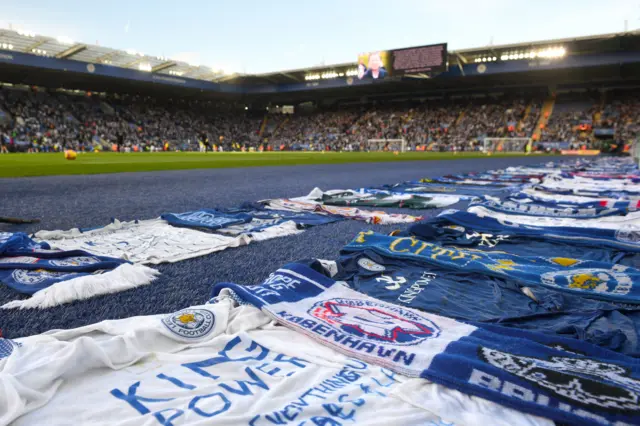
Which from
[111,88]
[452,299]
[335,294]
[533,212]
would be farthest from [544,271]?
Result: [111,88]

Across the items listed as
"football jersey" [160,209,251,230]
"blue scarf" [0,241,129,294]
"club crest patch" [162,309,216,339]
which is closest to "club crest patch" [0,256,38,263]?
"blue scarf" [0,241,129,294]

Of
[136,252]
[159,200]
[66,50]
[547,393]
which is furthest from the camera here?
[66,50]

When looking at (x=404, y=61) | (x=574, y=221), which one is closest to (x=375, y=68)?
(x=404, y=61)

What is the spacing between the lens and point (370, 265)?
77.2 inches

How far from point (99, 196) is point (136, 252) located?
125 inches

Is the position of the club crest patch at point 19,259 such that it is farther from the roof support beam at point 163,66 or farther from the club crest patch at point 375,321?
the roof support beam at point 163,66

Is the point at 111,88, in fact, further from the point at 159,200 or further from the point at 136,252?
the point at 136,252

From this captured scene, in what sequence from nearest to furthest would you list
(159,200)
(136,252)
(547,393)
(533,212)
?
(547,393) < (136,252) < (533,212) < (159,200)

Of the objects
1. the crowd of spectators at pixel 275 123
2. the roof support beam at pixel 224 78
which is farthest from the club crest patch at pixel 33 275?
the roof support beam at pixel 224 78

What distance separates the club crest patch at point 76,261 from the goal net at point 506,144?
93.6 feet

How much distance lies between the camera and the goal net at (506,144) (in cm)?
2742

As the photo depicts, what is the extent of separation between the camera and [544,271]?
1.81m

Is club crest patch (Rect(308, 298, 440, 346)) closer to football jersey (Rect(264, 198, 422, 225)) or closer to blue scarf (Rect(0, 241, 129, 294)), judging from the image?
blue scarf (Rect(0, 241, 129, 294))

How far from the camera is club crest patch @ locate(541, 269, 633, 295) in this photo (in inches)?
64.6
